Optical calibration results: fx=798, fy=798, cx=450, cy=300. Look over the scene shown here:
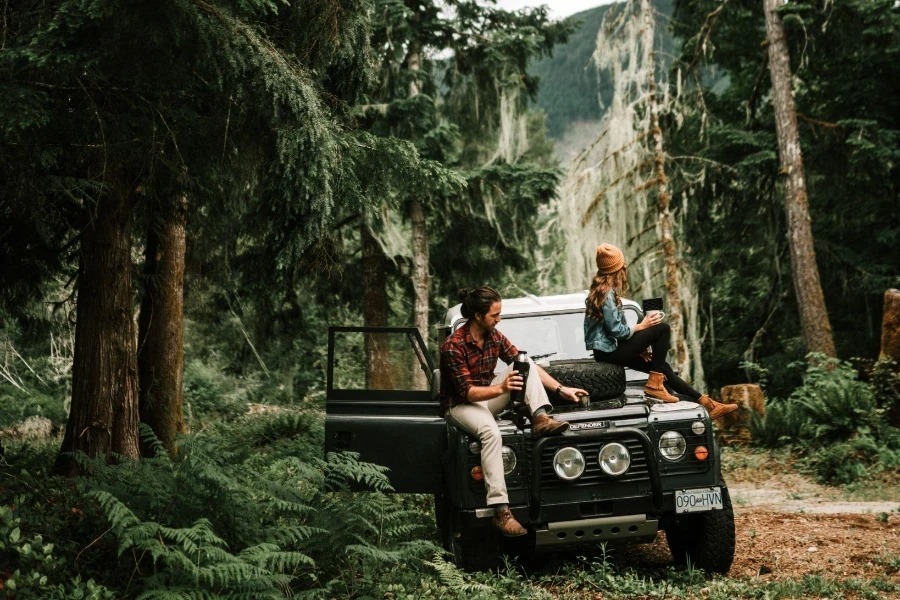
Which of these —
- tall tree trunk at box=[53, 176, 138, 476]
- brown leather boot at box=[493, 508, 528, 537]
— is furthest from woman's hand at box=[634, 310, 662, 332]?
tall tree trunk at box=[53, 176, 138, 476]

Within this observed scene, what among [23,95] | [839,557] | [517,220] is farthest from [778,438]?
[23,95]

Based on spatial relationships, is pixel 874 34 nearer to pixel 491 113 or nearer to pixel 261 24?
pixel 491 113

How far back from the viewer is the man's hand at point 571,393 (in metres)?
5.44

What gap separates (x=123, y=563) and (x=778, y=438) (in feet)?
→ 31.5

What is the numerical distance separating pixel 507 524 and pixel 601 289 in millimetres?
1986

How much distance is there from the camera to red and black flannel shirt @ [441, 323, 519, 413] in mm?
5590

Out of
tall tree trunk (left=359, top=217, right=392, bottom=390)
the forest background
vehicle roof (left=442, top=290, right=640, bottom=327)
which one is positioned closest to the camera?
the forest background

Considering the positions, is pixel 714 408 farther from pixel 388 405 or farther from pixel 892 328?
pixel 892 328

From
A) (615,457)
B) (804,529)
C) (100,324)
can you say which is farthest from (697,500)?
(100,324)

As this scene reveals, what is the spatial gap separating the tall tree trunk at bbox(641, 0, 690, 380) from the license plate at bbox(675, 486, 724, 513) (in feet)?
28.0

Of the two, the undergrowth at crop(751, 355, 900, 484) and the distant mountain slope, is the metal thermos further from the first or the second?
the distant mountain slope

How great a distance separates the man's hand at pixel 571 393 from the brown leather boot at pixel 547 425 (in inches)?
9.8

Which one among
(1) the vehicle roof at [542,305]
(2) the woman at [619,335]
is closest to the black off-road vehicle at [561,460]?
(2) the woman at [619,335]

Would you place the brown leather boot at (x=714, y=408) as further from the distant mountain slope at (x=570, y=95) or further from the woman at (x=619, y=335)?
the distant mountain slope at (x=570, y=95)
